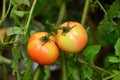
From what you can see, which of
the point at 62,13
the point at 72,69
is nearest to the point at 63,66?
the point at 72,69

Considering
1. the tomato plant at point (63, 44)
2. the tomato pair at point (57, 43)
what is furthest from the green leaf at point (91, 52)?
the tomato pair at point (57, 43)

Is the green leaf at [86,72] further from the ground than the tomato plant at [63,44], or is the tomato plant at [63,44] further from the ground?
the tomato plant at [63,44]

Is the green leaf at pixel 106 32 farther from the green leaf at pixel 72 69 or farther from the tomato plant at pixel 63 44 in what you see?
the green leaf at pixel 72 69

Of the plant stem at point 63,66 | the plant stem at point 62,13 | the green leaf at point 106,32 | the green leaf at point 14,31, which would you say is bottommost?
the plant stem at point 63,66

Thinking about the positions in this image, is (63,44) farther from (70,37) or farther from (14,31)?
(14,31)

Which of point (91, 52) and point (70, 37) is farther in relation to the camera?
point (91, 52)

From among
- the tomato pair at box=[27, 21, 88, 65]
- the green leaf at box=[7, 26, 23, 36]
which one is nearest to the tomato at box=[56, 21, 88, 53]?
the tomato pair at box=[27, 21, 88, 65]

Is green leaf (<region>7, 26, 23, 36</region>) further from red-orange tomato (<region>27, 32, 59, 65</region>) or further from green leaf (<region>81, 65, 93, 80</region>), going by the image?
green leaf (<region>81, 65, 93, 80</region>)
